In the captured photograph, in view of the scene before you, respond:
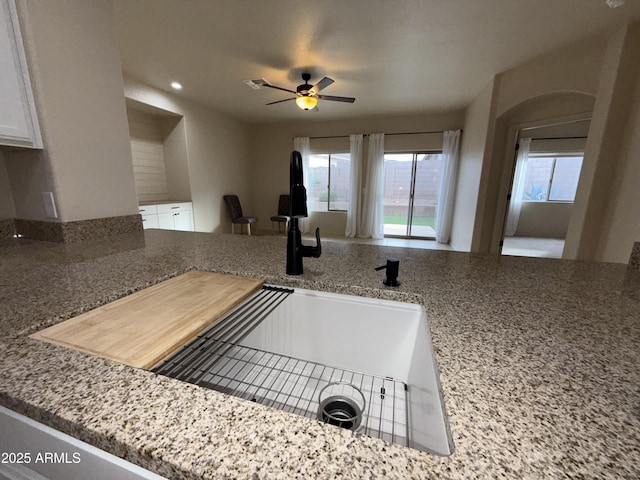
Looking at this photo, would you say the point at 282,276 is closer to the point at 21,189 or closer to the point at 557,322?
the point at 557,322

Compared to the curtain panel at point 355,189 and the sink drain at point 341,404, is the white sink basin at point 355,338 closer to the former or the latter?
the sink drain at point 341,404

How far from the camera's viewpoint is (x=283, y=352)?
922 millimetres

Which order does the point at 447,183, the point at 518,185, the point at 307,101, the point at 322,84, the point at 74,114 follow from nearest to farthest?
the point at 74,114 < the point at 322,84 < the point at 307,101 < the point at 447,183 < the point at 518,185

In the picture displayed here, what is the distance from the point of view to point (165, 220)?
408 cm

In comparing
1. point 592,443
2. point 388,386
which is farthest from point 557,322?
point 388,386

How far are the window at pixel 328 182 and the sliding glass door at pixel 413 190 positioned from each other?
960 mm

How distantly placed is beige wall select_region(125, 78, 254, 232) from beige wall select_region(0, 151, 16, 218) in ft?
9.48

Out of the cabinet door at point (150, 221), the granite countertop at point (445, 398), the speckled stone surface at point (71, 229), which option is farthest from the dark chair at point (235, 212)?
the granite countertop at point (445, 398)

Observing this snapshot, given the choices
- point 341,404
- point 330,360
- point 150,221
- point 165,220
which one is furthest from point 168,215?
point 341,404

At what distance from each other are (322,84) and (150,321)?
132 inches

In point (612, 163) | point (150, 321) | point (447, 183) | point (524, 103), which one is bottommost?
point (150, 321)

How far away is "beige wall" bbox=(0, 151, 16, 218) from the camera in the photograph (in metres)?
1.34

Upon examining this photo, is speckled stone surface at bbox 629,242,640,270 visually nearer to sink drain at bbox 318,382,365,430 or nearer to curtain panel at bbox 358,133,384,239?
sink drain at bbox 318,382,365,430

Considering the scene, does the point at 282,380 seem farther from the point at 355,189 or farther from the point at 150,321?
the point at 355,189
